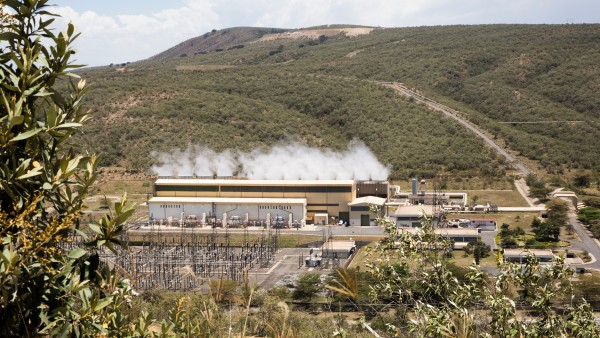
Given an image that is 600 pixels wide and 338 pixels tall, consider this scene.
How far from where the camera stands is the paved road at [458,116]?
56.3m

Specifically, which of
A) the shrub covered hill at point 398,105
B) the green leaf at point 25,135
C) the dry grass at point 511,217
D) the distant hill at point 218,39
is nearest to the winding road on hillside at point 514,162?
the shrub covered hill at point 398,105

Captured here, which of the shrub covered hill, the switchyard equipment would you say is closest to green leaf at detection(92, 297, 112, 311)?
the switchyard equipment

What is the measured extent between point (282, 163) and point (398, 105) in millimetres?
26770

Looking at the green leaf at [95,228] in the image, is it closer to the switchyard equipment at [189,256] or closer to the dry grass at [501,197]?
the switchyard equipment at [189,256]

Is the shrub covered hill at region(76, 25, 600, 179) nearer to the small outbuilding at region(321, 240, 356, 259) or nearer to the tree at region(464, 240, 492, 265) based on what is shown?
the small outbuilding at region(321, 240, 356, 259)

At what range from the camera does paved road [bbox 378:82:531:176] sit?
56312 mm

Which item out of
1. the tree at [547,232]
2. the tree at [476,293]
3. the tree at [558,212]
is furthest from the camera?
the tree at [558,212]

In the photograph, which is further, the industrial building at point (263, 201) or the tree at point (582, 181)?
the tree at point (582, 181)

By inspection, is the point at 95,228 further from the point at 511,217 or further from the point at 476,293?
the point at 511,217

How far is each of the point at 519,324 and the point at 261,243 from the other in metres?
30.0

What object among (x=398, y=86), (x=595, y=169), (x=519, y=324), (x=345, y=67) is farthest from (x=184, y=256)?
(x=345, y=67)

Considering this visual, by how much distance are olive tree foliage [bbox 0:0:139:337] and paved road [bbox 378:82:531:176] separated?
52721 mm

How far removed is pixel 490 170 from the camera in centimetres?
5384

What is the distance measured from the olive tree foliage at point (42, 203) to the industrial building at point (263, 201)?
118 feet
